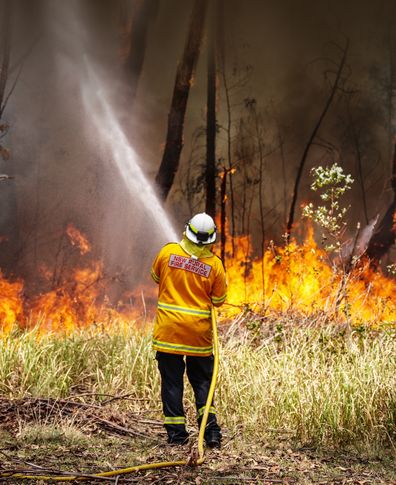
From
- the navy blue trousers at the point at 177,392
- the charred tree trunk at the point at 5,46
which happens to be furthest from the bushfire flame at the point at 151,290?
the navy blue trousers at the point at 177,392

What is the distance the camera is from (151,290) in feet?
32.9

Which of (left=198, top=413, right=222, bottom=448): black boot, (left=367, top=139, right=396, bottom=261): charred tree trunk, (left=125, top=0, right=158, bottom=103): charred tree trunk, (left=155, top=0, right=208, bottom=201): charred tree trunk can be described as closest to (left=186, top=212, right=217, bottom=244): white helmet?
(left=198, top=413, right=222, bottom=448): black boot

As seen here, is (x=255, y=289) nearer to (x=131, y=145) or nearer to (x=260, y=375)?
(x=131, y=145)

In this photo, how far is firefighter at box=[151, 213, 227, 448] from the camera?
4.71 meters

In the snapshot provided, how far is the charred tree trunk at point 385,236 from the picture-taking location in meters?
10.7

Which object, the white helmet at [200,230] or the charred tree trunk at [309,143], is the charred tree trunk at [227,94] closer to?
the charred tree trunk at [309,143]

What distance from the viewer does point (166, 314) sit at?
15.5 ft

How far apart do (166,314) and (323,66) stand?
696 centimetres

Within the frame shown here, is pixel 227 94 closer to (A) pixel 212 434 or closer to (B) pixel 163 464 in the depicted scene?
(A) pixel 212 434

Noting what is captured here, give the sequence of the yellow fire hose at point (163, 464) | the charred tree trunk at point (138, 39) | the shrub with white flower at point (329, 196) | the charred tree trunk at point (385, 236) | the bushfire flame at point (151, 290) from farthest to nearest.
Answer: the charred tree trunk at point (385, 236)
the charred tree trunk at point (138, 39)
the bushfire flame at point (151, 290)
the shrub with white flower at point (329, 196)
the yellow fire hose at point (163, 464)

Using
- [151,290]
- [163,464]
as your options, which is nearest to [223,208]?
[151,290]

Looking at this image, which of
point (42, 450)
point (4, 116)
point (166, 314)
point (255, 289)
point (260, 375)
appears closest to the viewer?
point (42, 450)

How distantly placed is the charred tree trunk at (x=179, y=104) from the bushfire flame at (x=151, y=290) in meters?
1.24

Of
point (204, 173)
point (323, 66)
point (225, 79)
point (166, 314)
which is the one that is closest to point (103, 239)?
point (204, 173)
